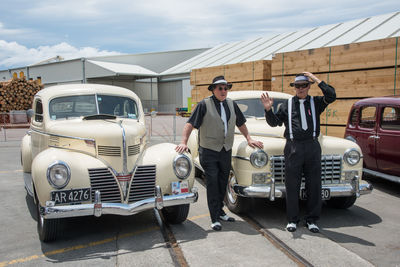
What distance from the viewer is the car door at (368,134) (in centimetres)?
634

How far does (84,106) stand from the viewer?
502cm

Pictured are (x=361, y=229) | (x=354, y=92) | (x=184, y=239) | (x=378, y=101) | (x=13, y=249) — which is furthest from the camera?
(x=354, y=92)

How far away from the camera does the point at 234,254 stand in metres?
3.62

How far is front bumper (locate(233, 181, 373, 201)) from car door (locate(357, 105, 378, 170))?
1.89 metres

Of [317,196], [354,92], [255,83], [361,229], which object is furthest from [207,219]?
[255,83]

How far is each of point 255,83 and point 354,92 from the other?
350 centimetres

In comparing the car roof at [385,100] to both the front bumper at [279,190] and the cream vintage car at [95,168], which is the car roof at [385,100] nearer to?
the front bumper at [279,190]

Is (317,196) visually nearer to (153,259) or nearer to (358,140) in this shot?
(153,259)

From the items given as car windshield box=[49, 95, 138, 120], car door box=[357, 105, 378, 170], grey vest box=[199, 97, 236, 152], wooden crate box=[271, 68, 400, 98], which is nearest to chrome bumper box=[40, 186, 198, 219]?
grey vest box=[199, 97, 236, 152]

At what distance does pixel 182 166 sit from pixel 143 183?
52 cm

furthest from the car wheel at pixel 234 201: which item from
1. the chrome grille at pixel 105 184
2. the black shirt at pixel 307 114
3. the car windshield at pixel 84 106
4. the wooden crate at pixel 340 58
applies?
the wooden crate at pixel 340 58

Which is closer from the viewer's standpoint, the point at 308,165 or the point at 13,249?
the point at 13,249

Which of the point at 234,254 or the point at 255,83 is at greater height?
the point at 255,83

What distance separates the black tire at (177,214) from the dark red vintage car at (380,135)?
3.69 m
